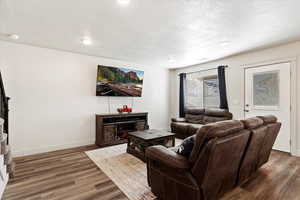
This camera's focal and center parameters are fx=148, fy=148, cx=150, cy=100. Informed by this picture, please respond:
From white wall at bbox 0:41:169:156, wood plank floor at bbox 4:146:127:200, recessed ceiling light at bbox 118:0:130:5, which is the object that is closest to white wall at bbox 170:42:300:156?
white wall at bbox 0:41:169:156

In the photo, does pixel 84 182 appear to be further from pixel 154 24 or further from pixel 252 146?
pixel 154 24

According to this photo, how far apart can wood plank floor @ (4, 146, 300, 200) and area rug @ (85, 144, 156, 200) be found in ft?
0.35

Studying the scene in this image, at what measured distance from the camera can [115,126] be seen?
4062mm

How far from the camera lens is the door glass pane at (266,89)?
11.6 ft

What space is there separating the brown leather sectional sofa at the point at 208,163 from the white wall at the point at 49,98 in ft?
9.49

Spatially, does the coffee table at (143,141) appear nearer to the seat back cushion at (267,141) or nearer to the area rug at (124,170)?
the area rug at (124,170)

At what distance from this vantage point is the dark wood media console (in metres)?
3.90

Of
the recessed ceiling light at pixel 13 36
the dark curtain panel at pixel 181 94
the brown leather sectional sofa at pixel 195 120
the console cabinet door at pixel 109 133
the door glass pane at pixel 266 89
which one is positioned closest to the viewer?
the recessed ceiling light at pixel 13 36

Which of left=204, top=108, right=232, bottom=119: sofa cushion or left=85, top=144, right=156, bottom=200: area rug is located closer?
left=85, top=144, right=156, bottom=200: area rug

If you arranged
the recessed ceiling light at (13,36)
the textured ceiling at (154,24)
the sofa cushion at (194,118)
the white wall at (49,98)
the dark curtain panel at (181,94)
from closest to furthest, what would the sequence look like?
the textured ceiling at (154,24)
the recessed ceiling light at (13,36)
the white wall at (49,98)
the sofa cushion at (194,118)
the dark curtain panel at (181,94)

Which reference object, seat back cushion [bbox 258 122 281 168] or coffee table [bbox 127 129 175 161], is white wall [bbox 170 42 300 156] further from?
coffee table [bbox 127 129 175 161]

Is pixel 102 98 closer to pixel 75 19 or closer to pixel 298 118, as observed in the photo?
pixel 75 19

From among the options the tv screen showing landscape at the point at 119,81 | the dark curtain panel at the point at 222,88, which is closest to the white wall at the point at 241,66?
the dark curtain panel at the point at 222,88

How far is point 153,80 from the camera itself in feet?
18.3
